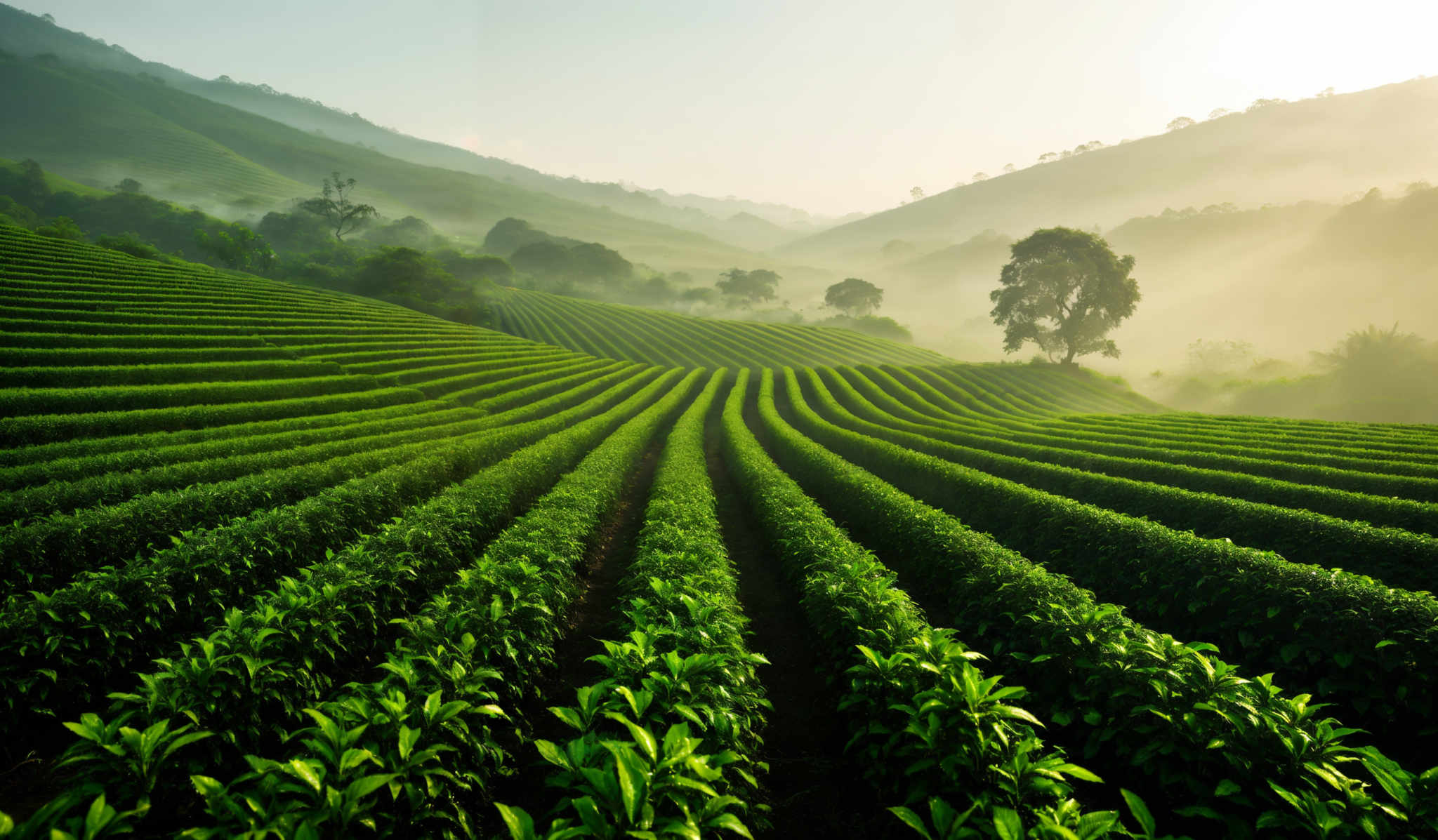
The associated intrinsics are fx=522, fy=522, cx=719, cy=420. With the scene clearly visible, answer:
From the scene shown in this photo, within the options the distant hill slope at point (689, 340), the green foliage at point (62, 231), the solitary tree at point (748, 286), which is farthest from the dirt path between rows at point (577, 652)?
the solitary tree at point (748, 286)

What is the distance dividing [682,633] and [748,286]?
11693cm

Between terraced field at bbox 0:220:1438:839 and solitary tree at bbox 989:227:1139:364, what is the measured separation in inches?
1309

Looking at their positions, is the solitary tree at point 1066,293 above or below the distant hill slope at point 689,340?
above

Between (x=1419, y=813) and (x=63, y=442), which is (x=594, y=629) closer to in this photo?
(x=1419, y=813)

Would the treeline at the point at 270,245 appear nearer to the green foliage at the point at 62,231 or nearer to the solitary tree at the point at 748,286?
the green foliage at the point at 62,231

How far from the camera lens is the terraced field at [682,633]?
3.27 meters

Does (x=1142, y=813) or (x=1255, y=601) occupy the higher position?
(x=1255, y=601)

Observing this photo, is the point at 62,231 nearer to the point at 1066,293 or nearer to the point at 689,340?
the point at 689,340

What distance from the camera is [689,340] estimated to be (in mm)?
66938

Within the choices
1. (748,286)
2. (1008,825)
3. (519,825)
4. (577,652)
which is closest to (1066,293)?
(577,652)

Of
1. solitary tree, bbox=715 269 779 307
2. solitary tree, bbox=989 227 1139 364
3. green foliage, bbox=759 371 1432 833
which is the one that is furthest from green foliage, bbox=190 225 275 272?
solitary tree, bbox=989 227 1139 364

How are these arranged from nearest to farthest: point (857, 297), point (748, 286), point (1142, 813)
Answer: point (1142, 813), point (857, 297), point (748, 286)

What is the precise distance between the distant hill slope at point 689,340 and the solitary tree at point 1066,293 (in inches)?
390

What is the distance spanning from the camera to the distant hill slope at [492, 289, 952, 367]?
6006 cm
